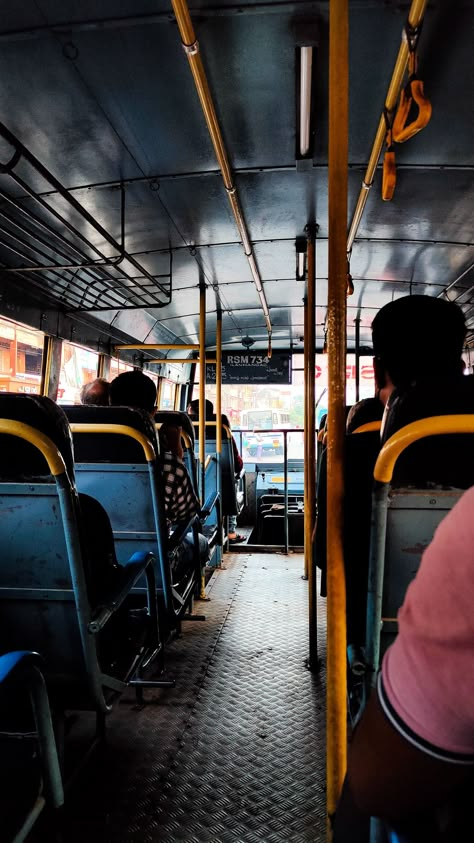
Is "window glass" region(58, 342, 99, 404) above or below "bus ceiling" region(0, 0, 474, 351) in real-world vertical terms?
below

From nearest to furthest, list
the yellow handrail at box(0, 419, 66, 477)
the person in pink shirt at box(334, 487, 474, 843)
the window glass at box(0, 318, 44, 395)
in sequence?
the person in pink shirt at box(334, 487, 474, 843) → the yellow handrail at box(0, 419, 66, 477) → the window glass at box(0, 318, 44, 395)

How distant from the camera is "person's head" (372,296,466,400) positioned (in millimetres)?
1566

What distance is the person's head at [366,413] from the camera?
220 centimetres

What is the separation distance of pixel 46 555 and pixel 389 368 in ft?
4.22

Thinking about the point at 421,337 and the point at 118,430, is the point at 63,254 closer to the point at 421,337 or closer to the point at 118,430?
the point at 118,430

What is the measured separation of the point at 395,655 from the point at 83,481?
84.5 inches

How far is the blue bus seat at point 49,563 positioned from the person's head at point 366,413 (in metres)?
1.18

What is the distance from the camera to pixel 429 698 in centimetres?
56

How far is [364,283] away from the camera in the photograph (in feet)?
Result: 19.5

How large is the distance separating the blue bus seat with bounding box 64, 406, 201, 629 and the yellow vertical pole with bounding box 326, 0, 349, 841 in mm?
1102

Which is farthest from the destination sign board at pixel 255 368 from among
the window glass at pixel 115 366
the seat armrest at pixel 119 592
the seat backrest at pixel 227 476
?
the seat armrest at pixel 119 592

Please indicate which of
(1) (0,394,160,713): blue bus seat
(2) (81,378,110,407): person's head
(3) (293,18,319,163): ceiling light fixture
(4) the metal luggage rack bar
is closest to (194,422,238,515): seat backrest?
(4) the metal luggage rack bar

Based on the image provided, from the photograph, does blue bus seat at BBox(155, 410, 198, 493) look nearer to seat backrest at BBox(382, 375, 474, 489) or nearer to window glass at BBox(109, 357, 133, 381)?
window glass at BBox(109, 357, 133, 381)

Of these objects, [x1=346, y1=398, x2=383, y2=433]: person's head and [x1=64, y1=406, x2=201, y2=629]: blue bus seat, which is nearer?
[x1=346, y1=398, x2=383, y2=433]: person's head
